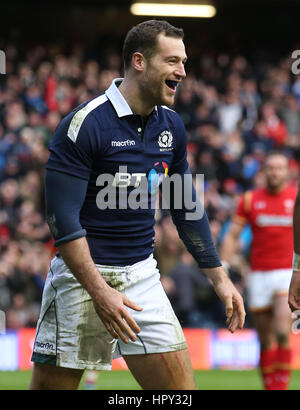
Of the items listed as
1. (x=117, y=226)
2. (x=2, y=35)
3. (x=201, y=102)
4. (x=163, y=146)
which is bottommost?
(x=117, y=226)

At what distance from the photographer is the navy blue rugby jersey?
4.56 meters

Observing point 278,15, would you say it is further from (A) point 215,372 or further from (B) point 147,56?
(B) point 147,56

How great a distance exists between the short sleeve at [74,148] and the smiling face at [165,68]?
0.44 meters

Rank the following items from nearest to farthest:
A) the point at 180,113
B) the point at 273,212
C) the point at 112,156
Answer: the point at 112,156
the point at 273,212
the point at 180,113

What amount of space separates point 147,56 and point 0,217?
34.5 ft

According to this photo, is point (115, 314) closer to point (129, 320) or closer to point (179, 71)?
point (129, 320)

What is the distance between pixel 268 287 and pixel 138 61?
5148 millimetres

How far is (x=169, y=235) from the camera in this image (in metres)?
14.3

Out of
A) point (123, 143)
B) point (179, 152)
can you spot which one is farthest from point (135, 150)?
point (179, 152)

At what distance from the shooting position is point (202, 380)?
11.5m

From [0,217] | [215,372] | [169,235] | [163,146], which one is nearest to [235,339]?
[215,372]

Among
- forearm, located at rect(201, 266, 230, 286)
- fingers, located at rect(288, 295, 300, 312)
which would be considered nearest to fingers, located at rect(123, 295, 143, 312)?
forearm, located at rect(201, 266, 230, 286)

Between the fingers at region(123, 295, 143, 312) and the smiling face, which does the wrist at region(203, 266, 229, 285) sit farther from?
the smiling face

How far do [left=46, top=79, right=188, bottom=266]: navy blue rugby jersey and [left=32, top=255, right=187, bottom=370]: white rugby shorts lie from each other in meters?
0.17
